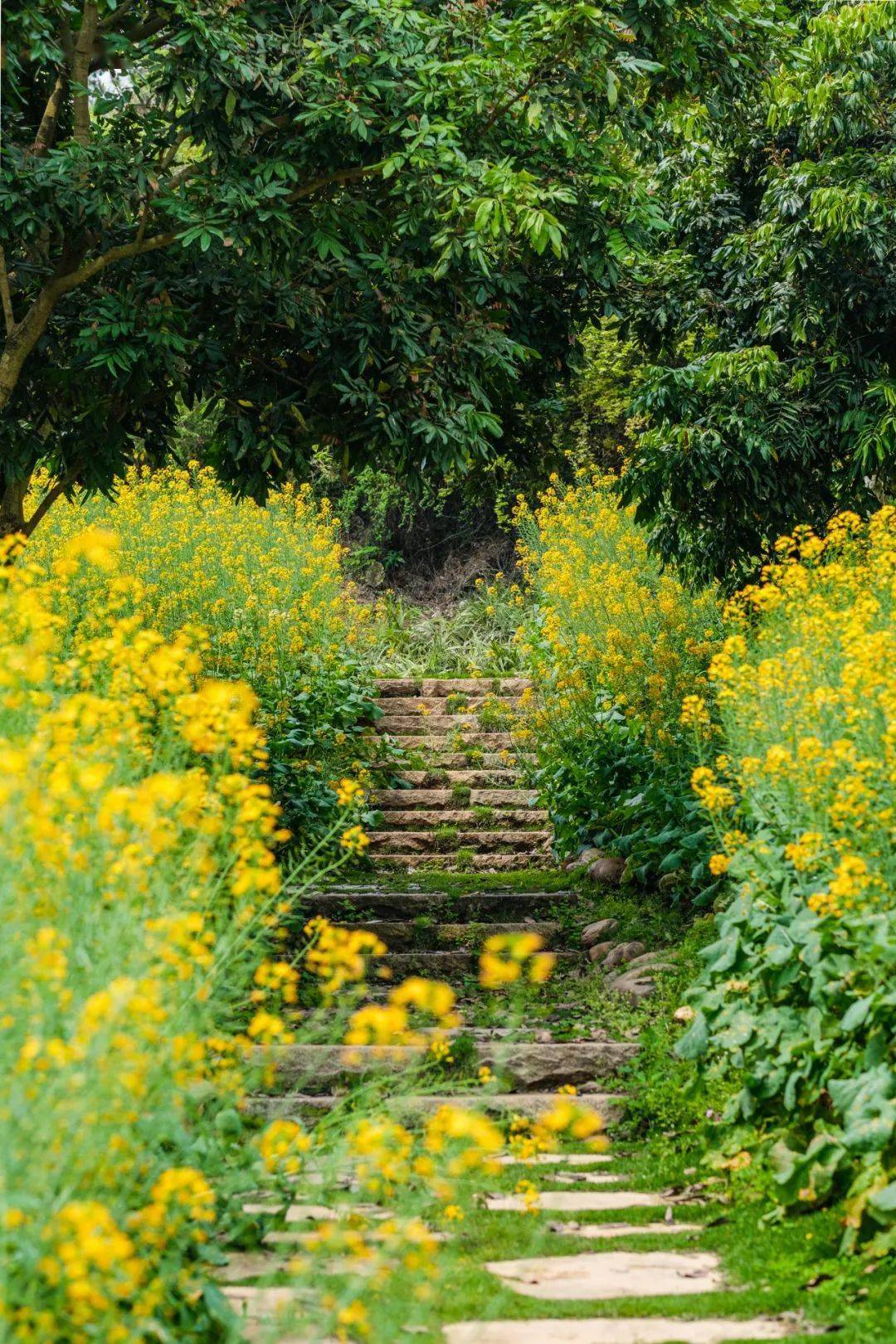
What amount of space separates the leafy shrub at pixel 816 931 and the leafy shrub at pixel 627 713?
1610 millimetres

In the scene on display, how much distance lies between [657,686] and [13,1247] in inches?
225

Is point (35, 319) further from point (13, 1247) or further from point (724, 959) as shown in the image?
point (13, 1247)

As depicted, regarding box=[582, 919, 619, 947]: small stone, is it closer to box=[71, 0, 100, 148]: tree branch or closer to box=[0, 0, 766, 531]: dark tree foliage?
box=[0, 0, 766, 531]: dark tree foliage

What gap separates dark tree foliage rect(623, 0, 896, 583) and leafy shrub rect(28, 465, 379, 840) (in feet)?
8.90

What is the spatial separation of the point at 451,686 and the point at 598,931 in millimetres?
4697

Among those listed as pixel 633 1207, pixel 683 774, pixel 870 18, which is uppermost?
pixel 870 18

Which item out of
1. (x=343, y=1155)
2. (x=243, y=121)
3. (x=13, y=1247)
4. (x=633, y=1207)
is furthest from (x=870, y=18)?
(x=13, y=1247)

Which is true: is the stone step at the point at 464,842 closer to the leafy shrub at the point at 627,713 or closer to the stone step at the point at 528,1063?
the leafy shrub at the point at 627,713

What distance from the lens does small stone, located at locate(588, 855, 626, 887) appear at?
26.0 ft

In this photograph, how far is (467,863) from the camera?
8.91 meters

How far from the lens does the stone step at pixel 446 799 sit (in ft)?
32.2

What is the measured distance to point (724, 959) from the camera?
4465 mm

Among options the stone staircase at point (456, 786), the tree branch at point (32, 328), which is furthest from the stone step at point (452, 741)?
the tree branch at point (32, 328)

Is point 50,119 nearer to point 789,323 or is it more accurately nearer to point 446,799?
point 789,323
